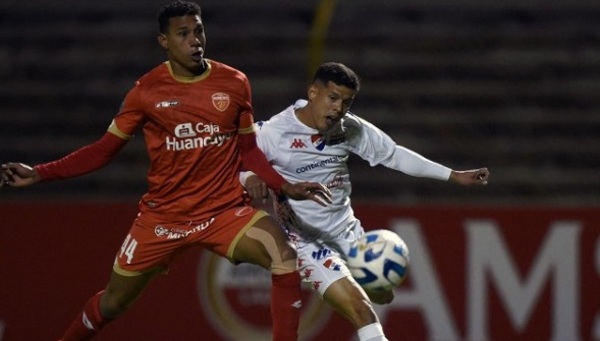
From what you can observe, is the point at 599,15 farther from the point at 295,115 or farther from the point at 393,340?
the point at 295,115

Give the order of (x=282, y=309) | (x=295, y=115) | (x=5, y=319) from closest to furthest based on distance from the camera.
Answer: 1. (x=282, y=309)
2. (x=295, y=115)
3. (x=5, y=319)

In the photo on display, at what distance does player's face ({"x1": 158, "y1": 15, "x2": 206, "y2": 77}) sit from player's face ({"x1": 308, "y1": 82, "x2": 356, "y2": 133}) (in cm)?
50

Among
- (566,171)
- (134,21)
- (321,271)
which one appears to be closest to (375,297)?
(321,271)

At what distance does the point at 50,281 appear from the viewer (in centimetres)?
704

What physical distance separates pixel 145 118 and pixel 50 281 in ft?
7.40

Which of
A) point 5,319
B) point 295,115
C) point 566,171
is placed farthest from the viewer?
point 566,171

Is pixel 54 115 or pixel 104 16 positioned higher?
pixel 104 16

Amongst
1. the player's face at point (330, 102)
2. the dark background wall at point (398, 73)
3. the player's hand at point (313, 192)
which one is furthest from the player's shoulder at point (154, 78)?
the dark background wall at point (398, 73)

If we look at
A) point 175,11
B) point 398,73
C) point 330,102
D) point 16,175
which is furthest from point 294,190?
point 398,73

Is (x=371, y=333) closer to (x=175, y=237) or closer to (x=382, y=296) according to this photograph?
(x=382, y=296)

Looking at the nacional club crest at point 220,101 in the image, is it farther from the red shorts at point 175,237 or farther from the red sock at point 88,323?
the red sock at point 88,323

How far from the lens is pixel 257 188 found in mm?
4945

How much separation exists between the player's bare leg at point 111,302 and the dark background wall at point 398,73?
3.52 metres

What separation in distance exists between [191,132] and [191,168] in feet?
0.52
